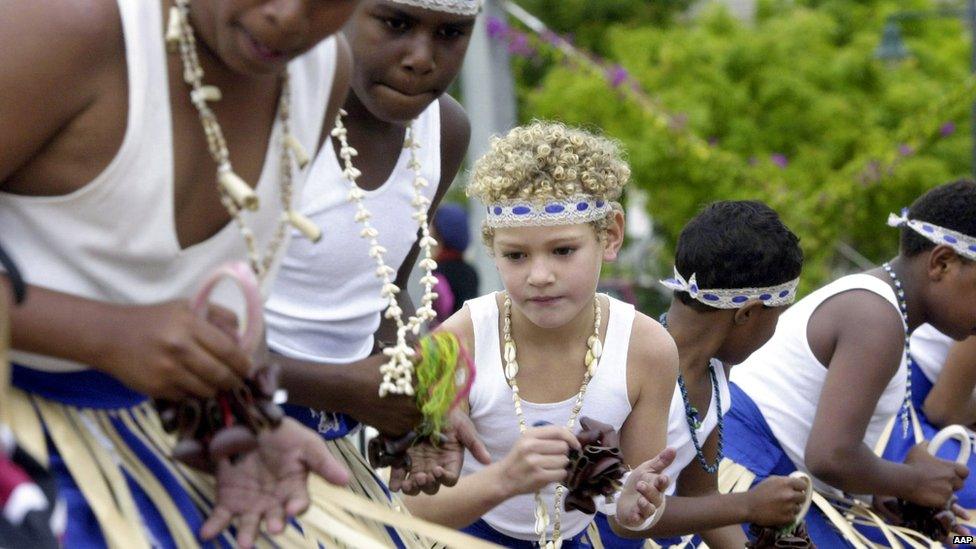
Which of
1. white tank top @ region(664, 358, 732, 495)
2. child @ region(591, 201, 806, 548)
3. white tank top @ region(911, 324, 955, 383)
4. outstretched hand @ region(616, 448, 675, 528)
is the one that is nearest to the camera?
outstretched hand @ region(616, 448, 675, 528)

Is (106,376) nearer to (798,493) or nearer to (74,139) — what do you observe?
(74,139)

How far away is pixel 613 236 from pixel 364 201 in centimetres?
83

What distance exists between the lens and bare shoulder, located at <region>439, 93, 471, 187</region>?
3.67 m

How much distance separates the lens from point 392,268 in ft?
11.0

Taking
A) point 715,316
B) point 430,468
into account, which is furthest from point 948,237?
point 430,468

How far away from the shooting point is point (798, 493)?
4.03 metres

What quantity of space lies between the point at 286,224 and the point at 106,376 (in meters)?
0.39

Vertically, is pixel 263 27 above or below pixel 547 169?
above

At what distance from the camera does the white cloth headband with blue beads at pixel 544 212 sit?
12.0 ft

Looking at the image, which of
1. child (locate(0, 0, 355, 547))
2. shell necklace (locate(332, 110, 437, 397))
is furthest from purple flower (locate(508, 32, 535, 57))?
child (locate(0, 0, 355, 547))

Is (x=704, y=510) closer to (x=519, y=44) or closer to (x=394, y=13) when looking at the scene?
(x=394, y=13)

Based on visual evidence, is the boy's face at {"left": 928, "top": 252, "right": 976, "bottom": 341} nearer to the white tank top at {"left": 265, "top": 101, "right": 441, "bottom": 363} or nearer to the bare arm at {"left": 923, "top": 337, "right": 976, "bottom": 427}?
the bare arm at {"left": 923, "top": 337, "right": 976, "bottom": 427}

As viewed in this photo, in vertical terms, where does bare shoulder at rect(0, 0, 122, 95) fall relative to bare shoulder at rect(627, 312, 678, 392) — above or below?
above

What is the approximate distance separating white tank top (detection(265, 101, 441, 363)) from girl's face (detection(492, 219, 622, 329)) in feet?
1.22
